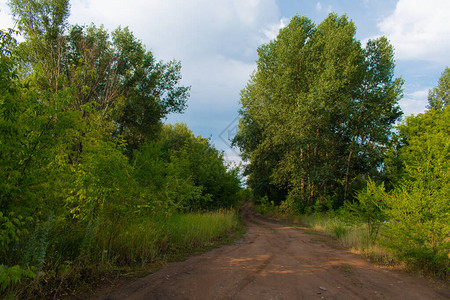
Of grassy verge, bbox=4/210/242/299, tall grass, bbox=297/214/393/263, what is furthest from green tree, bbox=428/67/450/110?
grassy verge, bbox=4/210/242/299

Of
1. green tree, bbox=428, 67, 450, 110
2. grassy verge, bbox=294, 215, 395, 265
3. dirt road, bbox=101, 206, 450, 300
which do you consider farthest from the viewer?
green tree, bbox=428, 67, 450, 110

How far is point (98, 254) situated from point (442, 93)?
3956cm

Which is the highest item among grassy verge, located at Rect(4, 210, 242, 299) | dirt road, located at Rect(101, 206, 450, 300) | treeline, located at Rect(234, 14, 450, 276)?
treeline, located at Rect(234, 14, 450, 276)

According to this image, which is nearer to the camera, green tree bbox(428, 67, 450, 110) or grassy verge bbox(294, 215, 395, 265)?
grassy verge bbox(294, 215, 395, 265)

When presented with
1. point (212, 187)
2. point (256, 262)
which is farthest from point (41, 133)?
point (212, 187)

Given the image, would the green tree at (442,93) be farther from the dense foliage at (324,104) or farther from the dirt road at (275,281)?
the dirt road at (275,281)

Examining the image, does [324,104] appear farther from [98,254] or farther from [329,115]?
[98,254]

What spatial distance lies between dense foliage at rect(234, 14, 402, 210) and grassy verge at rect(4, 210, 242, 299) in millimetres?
15042

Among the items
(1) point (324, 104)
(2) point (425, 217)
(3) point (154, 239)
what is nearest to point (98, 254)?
(3) point (154, 239)

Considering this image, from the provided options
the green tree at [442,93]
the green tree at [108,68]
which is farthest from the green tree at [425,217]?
the green tree at [442,93]

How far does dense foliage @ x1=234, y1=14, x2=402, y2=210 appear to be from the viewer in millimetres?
18531

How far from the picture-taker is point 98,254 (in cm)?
444

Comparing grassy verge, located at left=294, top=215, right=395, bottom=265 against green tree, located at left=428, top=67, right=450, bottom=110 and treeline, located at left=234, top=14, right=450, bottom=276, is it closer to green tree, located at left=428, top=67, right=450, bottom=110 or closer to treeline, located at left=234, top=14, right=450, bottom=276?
treeline, located at left=234, top=14, right=450, bottom=276

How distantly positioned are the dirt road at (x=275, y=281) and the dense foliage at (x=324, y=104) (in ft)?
45.8
